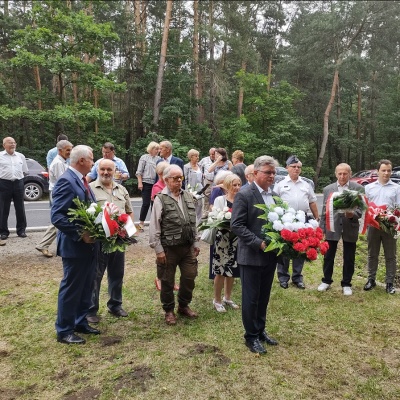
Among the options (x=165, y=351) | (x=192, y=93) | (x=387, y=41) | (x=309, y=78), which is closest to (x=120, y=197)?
(x=165, y=351)

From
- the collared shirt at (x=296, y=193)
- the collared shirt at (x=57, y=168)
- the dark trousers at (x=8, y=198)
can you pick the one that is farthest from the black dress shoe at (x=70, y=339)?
the dark trousers at (x=8, y=198)

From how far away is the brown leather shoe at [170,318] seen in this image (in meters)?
4.20

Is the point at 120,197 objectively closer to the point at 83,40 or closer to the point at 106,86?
the point at 106,86

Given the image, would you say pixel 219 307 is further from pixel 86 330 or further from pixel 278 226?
pixel 278 226

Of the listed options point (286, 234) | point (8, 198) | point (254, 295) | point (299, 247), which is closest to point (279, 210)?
point (286, 234)

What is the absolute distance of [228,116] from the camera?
2638 centimetres

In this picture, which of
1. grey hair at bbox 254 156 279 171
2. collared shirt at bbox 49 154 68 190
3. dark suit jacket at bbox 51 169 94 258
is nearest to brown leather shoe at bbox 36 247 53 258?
collared shirt at bbox 49 154 68 190

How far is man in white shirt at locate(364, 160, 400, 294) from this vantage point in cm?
535

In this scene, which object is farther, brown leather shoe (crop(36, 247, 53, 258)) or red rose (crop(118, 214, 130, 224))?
brown leather shoe (crop(36, 247, 53, 258))

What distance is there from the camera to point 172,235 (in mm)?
3965

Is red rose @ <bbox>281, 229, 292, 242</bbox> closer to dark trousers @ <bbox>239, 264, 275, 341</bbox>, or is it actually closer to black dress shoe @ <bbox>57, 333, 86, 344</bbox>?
dark trousers @ <bbox>239, 264, 275, 341</bbox>

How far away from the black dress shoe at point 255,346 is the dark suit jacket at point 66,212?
198 cm

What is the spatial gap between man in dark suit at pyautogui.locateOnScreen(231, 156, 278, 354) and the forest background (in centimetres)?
1361

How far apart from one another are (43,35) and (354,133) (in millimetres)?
31607
